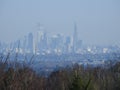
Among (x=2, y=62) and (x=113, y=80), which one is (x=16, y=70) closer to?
(x=2, y=62)

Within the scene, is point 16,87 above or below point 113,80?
above

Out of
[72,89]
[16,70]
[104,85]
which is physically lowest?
[104,85]

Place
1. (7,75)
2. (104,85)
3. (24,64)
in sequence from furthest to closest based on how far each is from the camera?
(104,85), (24,64), (7,75)

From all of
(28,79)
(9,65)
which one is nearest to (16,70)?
(9,65)

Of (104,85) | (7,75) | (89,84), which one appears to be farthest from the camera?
(104,85)

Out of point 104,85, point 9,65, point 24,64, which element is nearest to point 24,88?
point 24,64

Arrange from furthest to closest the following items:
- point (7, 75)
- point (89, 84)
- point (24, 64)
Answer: point (89, 84), point (24, 64), point (7, 75)

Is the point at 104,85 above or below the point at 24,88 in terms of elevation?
below

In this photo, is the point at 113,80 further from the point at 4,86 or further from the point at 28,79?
the point at 4,86

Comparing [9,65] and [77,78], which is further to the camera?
[77,78]
